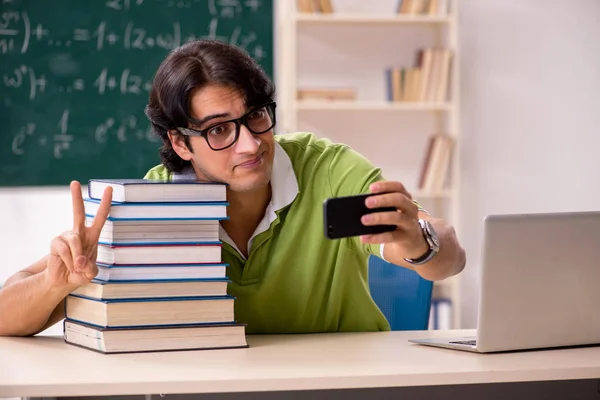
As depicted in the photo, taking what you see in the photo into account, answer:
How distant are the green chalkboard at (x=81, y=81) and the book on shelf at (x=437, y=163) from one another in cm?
114

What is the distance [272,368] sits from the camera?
143 centimetres

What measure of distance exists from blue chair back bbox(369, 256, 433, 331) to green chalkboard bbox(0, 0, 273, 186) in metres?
2.24

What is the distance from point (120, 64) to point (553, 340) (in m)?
3.05

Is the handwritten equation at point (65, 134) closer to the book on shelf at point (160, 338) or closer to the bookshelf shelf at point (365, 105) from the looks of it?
the bookshelf shelf at point (365, 105)

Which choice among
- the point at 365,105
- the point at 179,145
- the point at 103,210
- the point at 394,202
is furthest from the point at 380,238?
the point at 365,105

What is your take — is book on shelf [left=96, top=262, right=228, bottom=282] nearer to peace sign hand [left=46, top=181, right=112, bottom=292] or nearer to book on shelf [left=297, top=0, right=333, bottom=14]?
peace sign hand [left=46, top=181, right=112, bottom=292]

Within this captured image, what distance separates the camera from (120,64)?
4.18 meters

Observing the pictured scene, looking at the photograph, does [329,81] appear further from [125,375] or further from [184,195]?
[125,375]

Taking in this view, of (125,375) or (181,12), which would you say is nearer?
(125,375)

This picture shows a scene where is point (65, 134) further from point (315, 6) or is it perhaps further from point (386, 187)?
point (386, 187)

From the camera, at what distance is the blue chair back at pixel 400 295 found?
7.06ft

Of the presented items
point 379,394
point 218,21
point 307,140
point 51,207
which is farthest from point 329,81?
point 379,394

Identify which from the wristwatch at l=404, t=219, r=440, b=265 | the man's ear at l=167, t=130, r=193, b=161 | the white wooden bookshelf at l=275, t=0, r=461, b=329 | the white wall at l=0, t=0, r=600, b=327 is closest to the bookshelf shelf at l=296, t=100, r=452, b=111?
the white wooden bookshelf at l=275, t=0, r=461, b=329

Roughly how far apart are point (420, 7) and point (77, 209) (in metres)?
2.90
